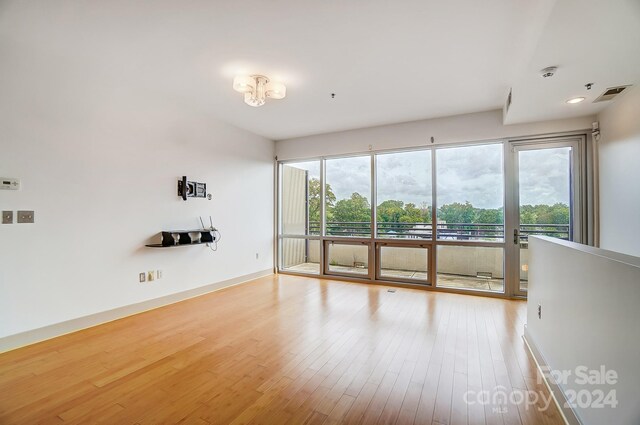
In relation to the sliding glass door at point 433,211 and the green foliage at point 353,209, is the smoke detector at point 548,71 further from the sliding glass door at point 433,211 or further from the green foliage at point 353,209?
the green foliage at point 353,209

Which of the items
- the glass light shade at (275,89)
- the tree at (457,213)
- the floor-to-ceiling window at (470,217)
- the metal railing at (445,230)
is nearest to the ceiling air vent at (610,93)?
the floor-to-ceiling window at (470,217)

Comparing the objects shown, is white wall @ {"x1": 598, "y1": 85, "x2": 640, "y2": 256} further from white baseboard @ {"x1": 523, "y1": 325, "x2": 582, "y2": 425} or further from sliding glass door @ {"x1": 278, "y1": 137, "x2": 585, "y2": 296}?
white baseboard @ {"x1": 523, "y1": 325, "x2": 582, "y2": 425}

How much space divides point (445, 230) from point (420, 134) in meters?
1.72

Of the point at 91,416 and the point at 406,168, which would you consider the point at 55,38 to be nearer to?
the point at 91,416

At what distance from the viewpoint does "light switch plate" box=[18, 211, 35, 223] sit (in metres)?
2.74

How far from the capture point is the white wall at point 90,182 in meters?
2.73

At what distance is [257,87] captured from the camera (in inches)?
132

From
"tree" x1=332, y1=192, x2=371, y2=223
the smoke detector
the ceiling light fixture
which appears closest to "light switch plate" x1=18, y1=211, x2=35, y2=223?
the ceiling light fixture

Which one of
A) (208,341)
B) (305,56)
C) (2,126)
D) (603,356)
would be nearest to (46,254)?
(2,126)

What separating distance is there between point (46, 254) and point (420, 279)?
5.09m

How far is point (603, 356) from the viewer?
1.39m

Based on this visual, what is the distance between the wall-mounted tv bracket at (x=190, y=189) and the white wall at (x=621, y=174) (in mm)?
5401

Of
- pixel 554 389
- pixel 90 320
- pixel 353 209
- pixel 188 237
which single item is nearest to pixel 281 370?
pixel 554 389

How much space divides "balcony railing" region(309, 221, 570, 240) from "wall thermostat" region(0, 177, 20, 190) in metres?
4.35
